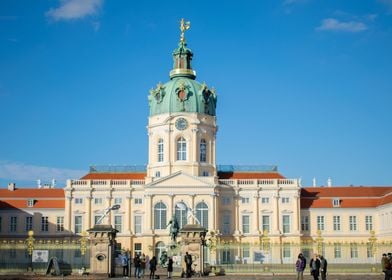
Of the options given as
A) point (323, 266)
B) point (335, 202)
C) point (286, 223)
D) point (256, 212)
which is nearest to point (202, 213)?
point (256, 212)

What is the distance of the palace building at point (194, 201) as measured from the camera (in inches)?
3189

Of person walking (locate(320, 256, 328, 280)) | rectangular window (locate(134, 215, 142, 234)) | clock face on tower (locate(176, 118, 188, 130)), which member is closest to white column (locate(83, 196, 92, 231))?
rectangular window (locate(134, 215, 142, 234))

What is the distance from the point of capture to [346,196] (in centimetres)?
8606

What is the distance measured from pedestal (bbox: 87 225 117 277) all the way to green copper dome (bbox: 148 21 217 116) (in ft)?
149

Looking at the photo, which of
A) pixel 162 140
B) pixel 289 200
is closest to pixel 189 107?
pixel 162 140

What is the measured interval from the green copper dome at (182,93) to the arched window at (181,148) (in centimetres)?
353

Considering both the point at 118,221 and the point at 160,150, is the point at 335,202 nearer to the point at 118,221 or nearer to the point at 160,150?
the point at 160,150

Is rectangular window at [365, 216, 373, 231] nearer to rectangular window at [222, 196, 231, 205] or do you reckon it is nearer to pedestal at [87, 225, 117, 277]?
rectangular window at [222, 196, 231, 205]

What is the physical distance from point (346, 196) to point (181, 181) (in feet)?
67.3

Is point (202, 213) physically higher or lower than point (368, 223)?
higher

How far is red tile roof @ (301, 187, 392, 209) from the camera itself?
85.1 metres

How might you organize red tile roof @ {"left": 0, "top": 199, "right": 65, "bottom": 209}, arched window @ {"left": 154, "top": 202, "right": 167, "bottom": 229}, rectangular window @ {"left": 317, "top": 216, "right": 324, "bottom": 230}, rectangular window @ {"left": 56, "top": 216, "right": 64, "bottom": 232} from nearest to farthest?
1. arched window @ {"left": 154, "top": 202, "right": 167, "bottom": 229}
2. rectangular window @ {"left": 56, "top": 216, "right": 64, "bottom": 232}
3. red tile roof @ {"left": 0, "top": 199, "right": 65, "bottom": 209}
4. rectangular window @ {"left": 317, "top": 216, "right": 324, "bottom": 230}

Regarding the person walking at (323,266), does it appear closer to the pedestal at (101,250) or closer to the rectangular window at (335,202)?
the pedestal at (101,250)

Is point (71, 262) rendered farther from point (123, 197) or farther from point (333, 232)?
point (333, 232)
